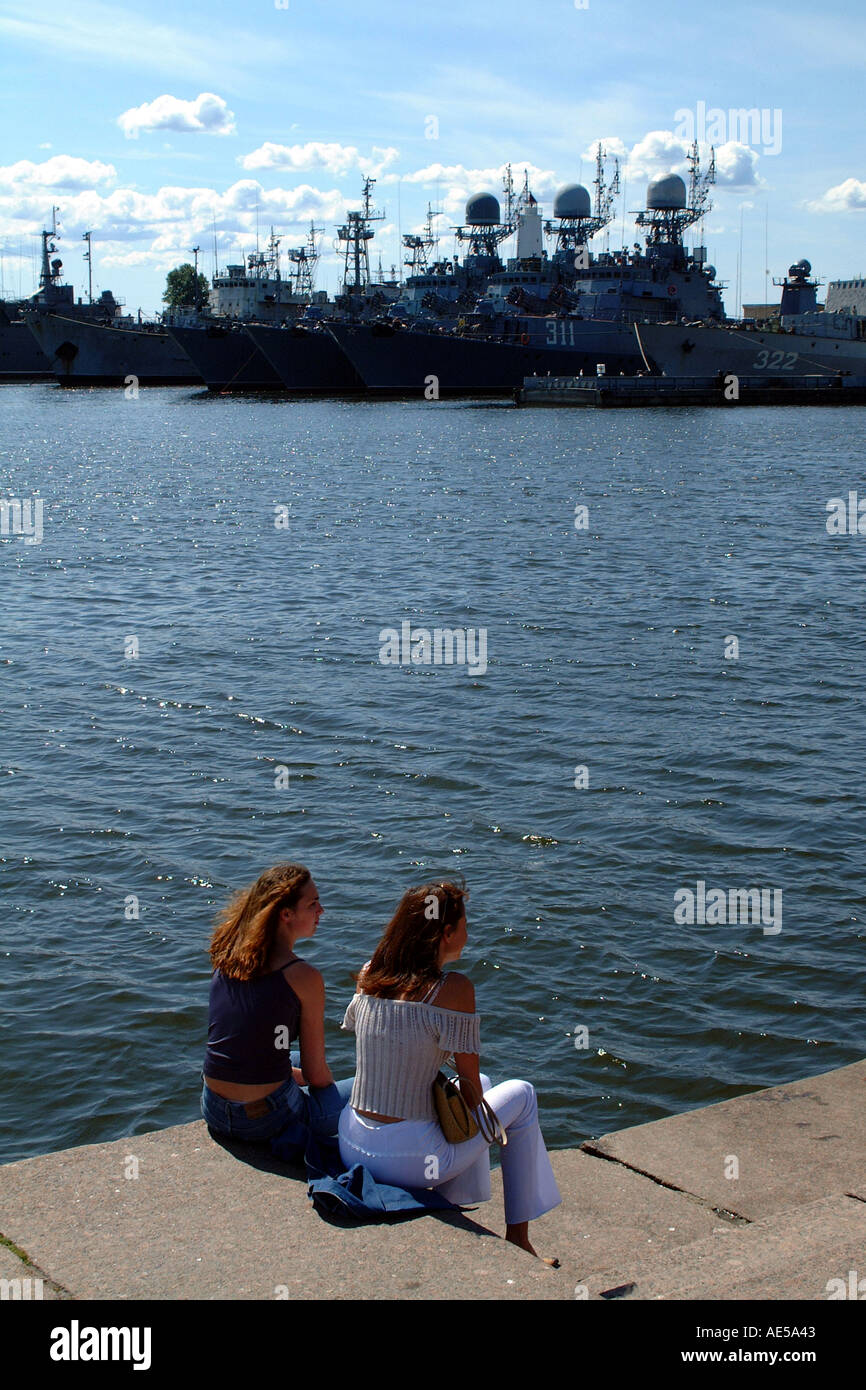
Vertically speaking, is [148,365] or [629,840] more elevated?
[148,365]

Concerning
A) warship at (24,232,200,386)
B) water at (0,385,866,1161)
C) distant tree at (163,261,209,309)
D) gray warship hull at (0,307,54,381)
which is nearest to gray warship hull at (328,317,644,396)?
warship at (24,232,200,386)

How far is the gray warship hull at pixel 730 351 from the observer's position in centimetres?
9738

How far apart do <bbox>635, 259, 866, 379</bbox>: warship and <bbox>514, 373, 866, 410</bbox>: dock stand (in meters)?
3.33

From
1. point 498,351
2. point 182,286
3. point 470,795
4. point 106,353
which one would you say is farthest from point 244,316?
point 470,795

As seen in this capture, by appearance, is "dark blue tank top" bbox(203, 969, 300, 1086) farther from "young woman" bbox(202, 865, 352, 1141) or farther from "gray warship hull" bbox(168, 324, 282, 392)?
"gray warship hull" bbox(168, 324, 282, 392)

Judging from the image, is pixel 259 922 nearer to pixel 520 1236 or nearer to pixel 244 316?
pixel 520 1236

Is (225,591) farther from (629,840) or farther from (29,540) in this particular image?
(629,840)

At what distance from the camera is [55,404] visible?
106 m

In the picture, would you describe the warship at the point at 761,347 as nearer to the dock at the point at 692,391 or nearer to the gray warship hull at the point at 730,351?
the gray warship hull at the point at 730,351

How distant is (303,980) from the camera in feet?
16.5

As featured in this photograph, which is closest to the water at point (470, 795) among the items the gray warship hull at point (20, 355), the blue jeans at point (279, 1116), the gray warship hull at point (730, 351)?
the blue jeans at point (279, 1116)

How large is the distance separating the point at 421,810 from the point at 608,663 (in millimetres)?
6425

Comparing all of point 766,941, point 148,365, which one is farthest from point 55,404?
point 766,941

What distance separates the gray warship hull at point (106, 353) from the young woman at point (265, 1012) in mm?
128701
